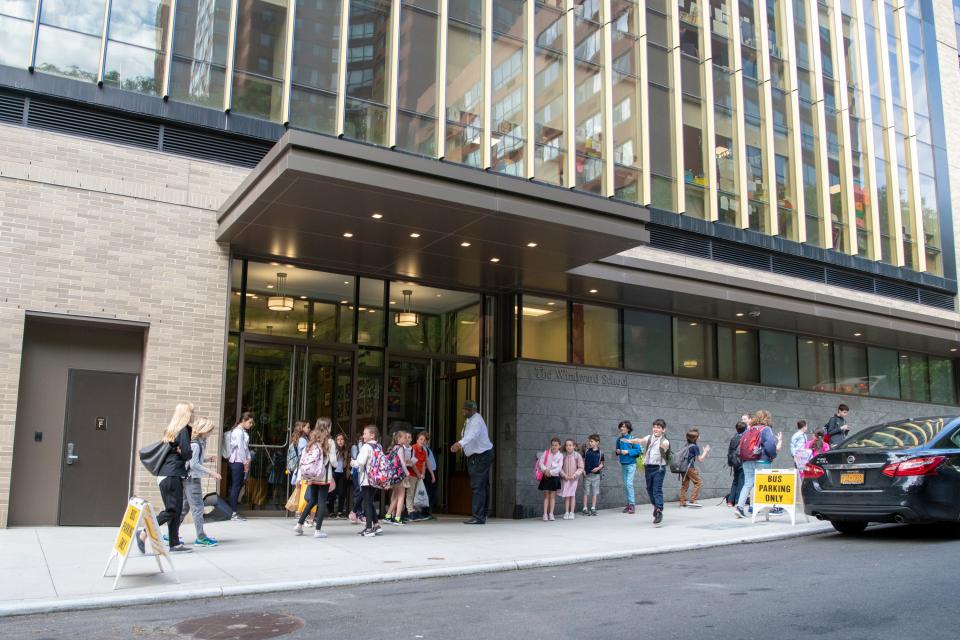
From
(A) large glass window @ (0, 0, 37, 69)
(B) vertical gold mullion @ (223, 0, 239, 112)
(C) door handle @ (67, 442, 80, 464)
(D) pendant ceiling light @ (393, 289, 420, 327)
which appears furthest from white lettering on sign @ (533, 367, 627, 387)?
(A) large glass window @ (0, 0, 37, 69)

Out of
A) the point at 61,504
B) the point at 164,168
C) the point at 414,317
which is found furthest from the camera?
the point at 414,317

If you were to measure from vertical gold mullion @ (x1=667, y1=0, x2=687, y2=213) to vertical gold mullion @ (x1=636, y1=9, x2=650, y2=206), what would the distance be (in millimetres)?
867

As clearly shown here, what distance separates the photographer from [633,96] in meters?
20.1

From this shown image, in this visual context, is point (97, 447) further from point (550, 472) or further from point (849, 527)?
point (849, 527)

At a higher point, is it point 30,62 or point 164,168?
point 30,62

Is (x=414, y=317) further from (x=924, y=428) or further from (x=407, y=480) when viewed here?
(x=924, y=428)

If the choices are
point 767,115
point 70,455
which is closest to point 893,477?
point 70,455

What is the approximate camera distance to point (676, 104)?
20.7 metres

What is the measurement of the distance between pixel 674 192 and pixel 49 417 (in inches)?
563

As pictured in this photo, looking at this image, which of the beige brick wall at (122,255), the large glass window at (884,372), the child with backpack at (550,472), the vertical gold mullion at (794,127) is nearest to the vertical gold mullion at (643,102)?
the vertical gold mullion at (794,127)

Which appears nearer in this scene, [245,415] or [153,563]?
[153,563]

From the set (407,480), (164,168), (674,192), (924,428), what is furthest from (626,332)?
(164,168)

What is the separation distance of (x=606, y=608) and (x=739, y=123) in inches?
686

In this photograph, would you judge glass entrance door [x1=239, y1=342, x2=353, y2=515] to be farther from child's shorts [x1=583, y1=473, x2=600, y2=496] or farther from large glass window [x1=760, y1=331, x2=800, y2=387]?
large glass window [x1=760, y1=331, x2=800, y2=387]
